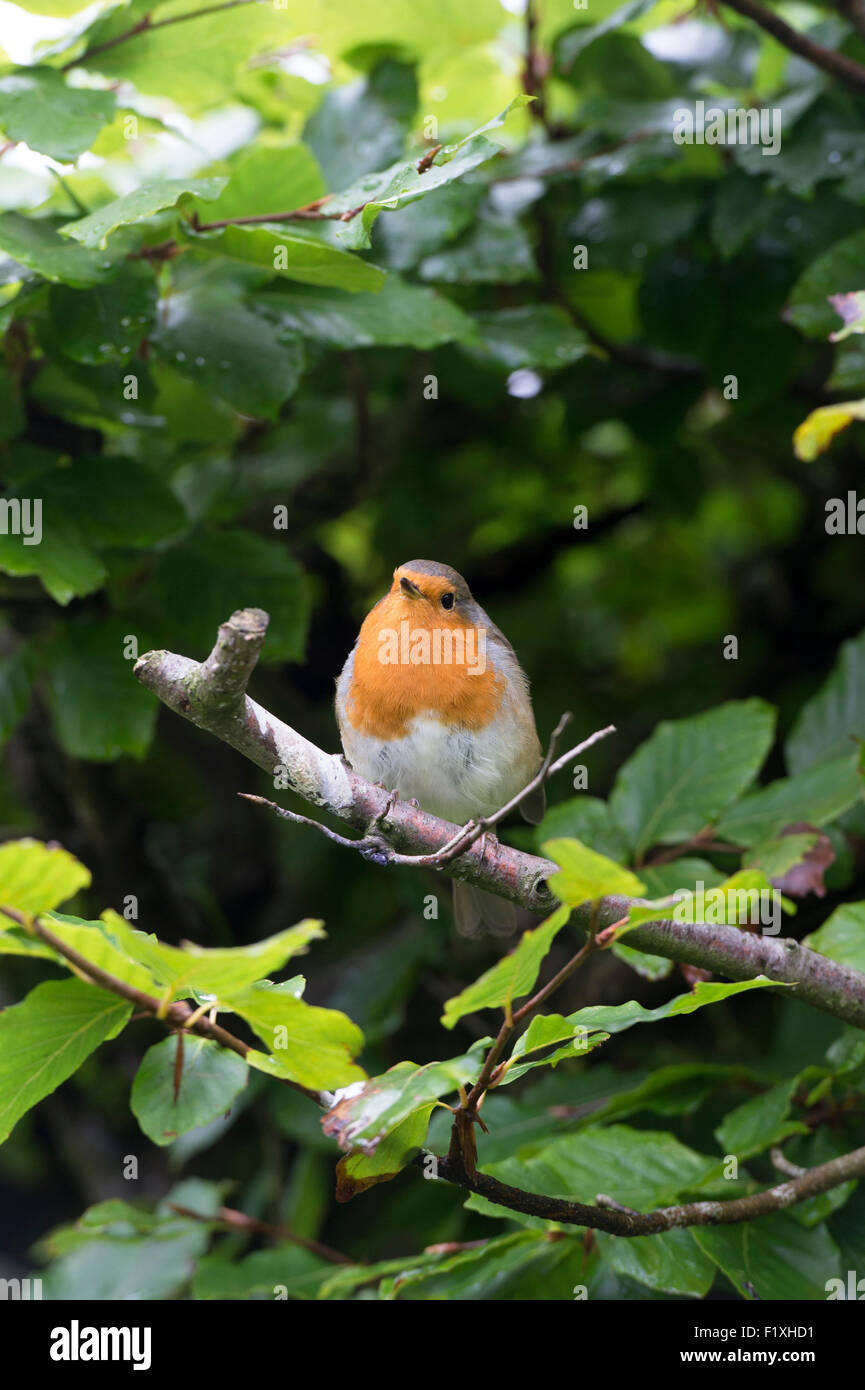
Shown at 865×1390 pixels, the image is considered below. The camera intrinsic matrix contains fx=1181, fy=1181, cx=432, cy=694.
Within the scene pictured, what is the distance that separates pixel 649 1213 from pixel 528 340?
1.86 metres

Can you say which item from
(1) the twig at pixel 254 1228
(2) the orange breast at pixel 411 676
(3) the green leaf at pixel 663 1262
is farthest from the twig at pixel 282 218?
(1) the twig at pixel 254 1228

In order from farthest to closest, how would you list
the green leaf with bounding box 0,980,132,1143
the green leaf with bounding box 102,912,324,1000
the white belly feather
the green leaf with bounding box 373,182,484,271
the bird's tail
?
the bird's tail
the green leaf with bounding box 373,182,484,271
the white belly feather
the green leaf with bounding box 0,980,132,1143
the green leaf with bounding box 102,912,324,1000

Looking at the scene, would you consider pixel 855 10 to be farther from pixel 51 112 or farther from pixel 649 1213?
pixel 649 1213

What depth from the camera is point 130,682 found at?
2541 mm

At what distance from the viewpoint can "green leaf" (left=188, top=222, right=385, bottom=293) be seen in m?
1.96

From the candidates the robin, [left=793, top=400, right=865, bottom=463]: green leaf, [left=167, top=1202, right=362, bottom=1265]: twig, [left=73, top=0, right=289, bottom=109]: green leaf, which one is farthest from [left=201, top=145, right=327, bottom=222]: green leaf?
[left=167, top=1202, right=362, bottom=1265]: twig

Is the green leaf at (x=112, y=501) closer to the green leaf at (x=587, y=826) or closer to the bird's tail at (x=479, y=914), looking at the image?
the green leaf at (x=587, y=826)

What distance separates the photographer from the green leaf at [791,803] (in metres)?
2.48

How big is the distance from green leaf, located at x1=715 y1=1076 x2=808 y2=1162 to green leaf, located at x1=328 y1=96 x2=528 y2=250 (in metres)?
1.60

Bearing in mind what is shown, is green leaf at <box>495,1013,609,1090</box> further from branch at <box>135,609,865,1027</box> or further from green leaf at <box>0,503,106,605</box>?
green leaf at <box>0,503,106,605</box>

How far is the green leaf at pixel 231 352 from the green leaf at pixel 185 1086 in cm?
132

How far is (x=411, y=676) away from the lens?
98.2 inches
